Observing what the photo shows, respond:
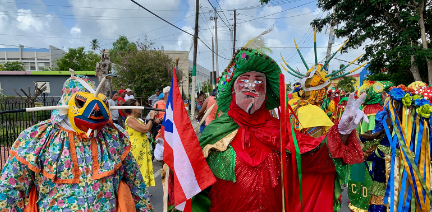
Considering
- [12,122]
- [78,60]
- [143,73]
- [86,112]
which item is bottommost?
[12,122]

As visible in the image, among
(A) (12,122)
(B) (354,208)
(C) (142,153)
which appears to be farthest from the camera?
(A) (12,122)

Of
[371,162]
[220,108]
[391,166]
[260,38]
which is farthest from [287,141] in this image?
[371,162]

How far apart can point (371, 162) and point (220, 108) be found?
2.59 metres

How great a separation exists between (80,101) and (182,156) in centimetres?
82

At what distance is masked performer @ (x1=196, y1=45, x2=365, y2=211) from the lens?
2.08 m

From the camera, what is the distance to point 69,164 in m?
1.94

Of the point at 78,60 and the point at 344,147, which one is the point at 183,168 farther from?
the point at 78,60

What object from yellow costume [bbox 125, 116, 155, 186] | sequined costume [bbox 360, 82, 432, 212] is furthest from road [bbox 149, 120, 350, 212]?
sequined costume [bbox 360, 82, 432, 212]

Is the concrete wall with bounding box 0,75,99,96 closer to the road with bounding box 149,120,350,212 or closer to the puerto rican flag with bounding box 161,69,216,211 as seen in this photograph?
the road with bounding box 149,120,350,212

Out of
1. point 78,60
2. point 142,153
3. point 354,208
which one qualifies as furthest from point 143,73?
point 78,60

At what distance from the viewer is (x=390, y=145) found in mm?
3279

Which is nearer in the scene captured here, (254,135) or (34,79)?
(254,135)

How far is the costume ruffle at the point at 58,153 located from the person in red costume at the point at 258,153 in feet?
2.34

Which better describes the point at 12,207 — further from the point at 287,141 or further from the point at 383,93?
the point at 383,93
